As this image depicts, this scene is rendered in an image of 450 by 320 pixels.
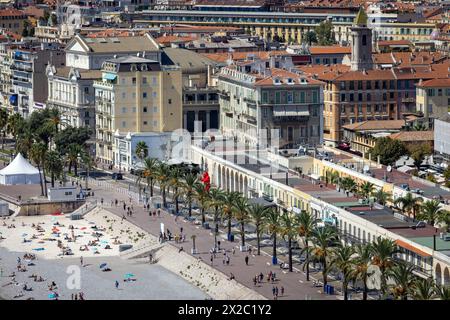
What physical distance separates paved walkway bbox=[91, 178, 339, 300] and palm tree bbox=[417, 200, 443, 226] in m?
7.54

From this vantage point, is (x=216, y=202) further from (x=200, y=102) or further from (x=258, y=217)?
(x=200, y=102)

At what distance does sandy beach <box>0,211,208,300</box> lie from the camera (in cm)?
7525

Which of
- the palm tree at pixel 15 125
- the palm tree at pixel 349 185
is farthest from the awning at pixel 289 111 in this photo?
the palm tree at pixel 349 185

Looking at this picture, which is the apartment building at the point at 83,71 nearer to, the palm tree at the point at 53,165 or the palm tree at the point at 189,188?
the palm tree at the point at 53,165

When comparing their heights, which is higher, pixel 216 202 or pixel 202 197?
pixel 216 202

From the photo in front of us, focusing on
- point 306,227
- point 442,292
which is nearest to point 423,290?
point 442,292

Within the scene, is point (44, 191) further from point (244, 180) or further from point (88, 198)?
point (244, 180)

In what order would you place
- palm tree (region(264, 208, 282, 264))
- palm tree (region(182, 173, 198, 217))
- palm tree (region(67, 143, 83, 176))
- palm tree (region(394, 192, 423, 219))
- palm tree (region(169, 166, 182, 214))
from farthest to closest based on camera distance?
1. palm tree (region(67, 143, 83, 176))
2. palm tree (region(169, 166, 182, 214))
3. palm tree (region(182, 173, 198, 217))
4. palm tree (region(394, 192, 423, 219))
5. palm tree (region(264, 208, 282, 264))

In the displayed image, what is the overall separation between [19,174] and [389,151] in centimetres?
3038

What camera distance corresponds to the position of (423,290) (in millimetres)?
55438

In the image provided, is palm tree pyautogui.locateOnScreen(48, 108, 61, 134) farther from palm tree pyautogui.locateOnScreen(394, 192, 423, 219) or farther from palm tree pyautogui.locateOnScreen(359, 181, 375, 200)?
palm tree pyautogui.locateOnScreen(394, 192, 423, 219)

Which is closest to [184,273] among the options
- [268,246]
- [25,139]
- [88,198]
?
[268,246]

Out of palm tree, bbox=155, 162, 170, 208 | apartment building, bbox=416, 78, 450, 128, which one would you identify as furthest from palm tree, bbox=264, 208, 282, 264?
apartment building, bbox=416, 78, 450, 128

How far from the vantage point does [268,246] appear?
8369 cm
